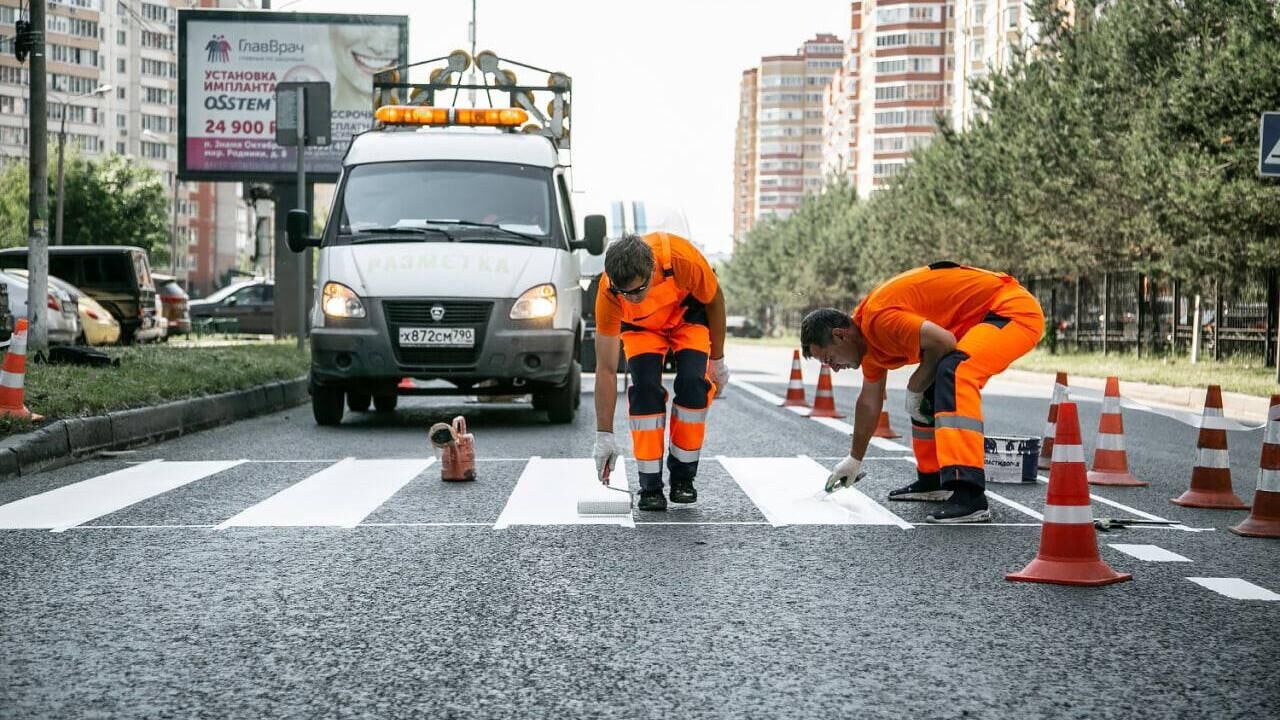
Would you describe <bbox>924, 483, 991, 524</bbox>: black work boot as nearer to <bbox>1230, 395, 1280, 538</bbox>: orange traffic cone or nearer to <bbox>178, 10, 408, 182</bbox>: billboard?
<bbox>1230, 395, 1280, 538</bbox>: orange traffic cone

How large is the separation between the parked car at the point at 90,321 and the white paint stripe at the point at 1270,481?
60.6 feet

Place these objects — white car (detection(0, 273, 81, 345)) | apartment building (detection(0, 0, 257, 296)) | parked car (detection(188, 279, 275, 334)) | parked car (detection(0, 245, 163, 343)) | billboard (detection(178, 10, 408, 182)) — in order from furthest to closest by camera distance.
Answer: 1. apartment building (detection(0, 0, 257, 296))
2. parked car (detection(188, 279, 275, 334))
3. billboard (detection(178, 10, 408, 182))
4. parked car (detection(0, 245, 163, 343))
5. white car (detection(0, 273, 81, 345))

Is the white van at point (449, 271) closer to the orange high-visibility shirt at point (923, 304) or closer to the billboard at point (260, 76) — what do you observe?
the orange high-visibility shirt at point (923, 304)

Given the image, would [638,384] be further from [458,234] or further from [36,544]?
[458,234]

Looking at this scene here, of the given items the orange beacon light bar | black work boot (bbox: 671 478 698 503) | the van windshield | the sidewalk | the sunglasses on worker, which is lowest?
the sidewalk

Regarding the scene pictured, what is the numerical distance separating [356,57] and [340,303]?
17765 millimetres

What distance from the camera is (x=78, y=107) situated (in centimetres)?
12469

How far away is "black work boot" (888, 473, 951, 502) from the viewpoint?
8.12 m

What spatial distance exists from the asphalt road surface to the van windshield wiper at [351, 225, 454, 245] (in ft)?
13.6

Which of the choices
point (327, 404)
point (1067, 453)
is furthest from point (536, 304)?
point (1067, 453)

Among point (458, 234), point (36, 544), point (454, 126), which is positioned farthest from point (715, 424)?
point (36, 544)

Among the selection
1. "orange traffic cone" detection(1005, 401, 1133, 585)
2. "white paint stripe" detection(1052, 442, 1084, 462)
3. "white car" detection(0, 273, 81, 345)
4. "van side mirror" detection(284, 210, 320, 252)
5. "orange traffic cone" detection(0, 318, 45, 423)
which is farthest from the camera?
"white car" detection(0, 273, 81, 345)

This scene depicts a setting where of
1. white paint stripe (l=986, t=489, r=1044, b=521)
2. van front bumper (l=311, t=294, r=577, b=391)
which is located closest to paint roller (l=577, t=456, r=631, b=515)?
white paint stripe (l=986, t=489, r=1044, b=521)

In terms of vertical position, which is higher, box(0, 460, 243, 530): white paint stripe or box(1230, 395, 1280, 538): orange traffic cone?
box(1230, 395, 1280, 538): orange traffic cone
